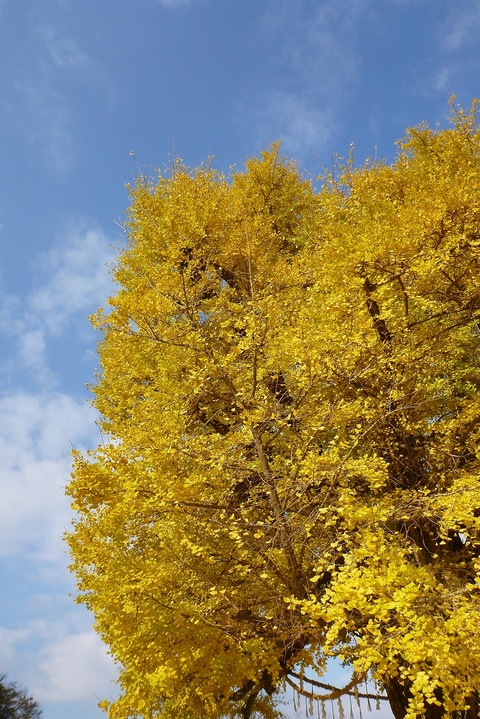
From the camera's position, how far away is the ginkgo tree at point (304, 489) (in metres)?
4.34

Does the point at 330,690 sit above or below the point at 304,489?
below

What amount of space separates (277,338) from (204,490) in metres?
Answer: 2.31

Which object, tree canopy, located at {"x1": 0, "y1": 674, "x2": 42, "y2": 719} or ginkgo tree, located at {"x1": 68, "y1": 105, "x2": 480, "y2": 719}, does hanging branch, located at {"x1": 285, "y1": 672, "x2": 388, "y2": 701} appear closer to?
ginkgo tree, located at {"x1": 68, "y1": 105, "x2": 480, "y2": 719}

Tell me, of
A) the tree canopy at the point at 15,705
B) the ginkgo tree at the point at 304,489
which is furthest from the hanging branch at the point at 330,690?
the tree canopy at the point at 15,705

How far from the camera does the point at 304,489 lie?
465 cm

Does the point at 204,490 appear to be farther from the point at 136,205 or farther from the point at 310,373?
the point at 136,205

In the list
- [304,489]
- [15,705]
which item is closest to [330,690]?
[304,489]

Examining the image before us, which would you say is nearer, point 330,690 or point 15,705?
point 330,690

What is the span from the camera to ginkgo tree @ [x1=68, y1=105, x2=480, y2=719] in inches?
171

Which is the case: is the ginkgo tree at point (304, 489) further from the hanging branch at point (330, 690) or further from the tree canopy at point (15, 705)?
the tree canopy at point (15, 705)

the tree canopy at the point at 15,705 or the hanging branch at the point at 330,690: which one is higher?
the tree canopy at the point at 15,705

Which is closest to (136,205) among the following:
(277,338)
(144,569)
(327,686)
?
(277,338)

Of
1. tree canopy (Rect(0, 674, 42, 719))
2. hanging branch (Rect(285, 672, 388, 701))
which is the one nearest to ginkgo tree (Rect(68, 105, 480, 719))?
hanging branch (Rect(285, 672, 388, 701))

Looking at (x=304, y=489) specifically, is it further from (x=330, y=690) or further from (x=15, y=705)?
(x=15, y=705)
